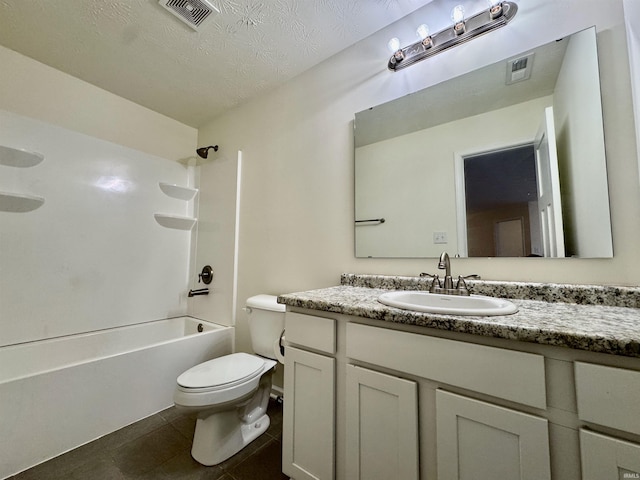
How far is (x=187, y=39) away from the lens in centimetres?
158

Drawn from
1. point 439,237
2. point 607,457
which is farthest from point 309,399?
point 439,237

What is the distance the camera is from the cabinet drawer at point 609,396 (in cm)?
53

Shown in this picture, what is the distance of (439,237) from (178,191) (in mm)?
2178

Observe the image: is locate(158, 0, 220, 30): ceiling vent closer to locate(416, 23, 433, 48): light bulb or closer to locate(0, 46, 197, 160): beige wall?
locate(416, 23, 433, 48): light bulb

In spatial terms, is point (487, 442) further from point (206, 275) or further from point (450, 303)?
point (206, 275)

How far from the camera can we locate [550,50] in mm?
1062

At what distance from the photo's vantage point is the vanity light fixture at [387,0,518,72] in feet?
3.69

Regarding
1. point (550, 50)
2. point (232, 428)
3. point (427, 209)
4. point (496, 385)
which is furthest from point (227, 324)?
point (550, 50)

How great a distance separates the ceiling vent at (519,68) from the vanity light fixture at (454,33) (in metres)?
0.18

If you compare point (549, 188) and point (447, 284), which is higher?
point (549, 188)

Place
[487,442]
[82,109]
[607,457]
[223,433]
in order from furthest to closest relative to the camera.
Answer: [82,109], [223,433], [487,442], [607,457]

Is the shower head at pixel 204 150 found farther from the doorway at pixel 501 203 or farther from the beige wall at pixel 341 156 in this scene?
the doorway at pixel 501 203

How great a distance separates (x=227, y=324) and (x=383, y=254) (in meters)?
1.48

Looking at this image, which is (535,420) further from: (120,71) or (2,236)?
(120,71)
